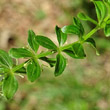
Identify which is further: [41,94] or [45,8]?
[45,8]

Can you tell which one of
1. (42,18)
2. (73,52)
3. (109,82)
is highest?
(42,18)

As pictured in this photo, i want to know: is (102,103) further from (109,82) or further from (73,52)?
(73,52)

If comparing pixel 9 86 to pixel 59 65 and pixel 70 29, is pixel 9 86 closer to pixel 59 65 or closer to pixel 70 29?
pixel 59 65

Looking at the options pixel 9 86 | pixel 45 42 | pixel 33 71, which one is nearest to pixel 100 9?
pixel 45 42

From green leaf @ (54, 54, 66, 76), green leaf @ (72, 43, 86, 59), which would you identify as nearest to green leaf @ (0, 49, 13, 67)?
green leaf @ (54, 54, 66, 76)

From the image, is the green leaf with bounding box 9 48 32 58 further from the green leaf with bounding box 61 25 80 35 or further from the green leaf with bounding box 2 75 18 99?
the green leaf with bounding box 61 25 80 35

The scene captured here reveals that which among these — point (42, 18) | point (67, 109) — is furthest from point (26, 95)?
point (42, 18)

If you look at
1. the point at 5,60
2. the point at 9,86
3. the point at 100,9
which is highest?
the point at 100,9
